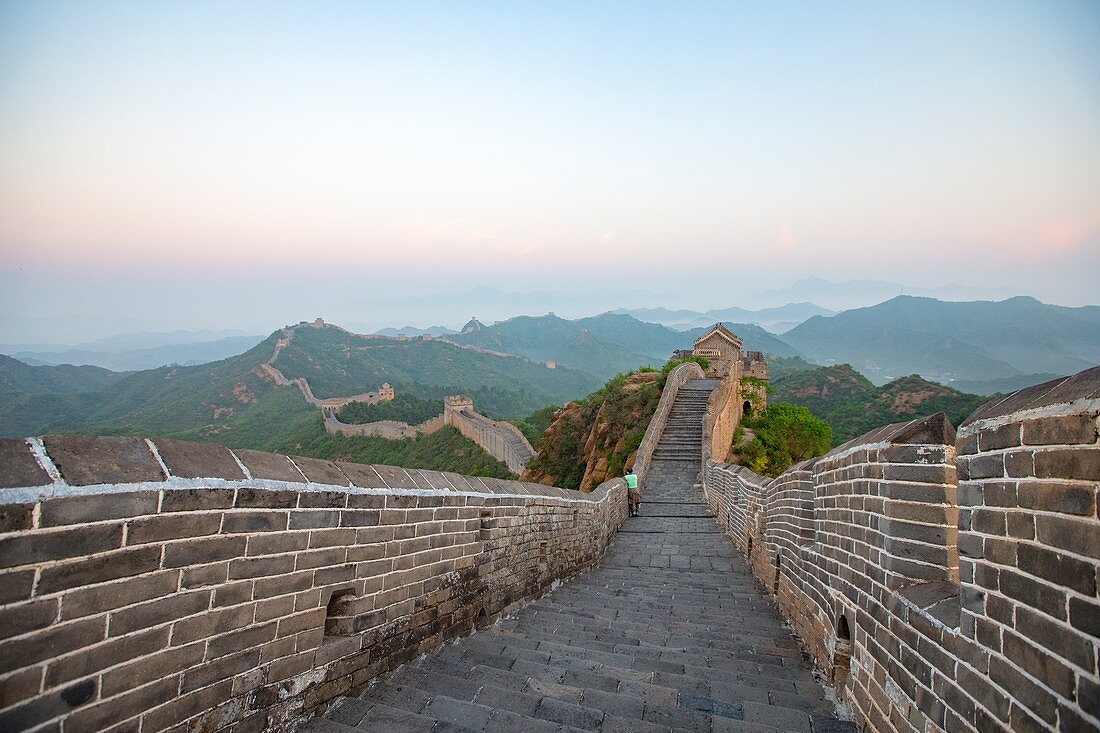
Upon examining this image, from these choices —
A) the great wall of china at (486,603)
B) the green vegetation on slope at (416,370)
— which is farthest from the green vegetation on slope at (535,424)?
the great wall of china at (486,603)

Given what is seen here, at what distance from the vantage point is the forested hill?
3788 centimetres

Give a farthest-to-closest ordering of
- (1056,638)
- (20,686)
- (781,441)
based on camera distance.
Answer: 1. (781,441)
2. (20,686)
3. (1056,638)

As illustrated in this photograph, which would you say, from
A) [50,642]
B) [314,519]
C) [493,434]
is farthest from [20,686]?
[493,434]

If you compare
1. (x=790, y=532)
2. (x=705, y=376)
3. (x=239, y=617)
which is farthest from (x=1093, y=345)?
(x=239, y=617)

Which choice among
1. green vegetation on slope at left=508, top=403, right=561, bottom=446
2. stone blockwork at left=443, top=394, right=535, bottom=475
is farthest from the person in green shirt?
green vegetation on slope at left=508, top=403, right=561, bottom=446

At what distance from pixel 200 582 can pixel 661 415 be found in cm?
1836

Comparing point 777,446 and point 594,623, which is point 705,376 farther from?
point 594,623

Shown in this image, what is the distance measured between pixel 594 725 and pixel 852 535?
1.90m

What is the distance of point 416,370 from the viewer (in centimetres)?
11231

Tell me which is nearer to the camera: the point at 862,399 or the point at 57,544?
the point at 57,544

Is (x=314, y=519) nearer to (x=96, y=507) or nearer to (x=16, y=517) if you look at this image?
Result: (x=96, y=507)

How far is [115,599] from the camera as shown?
6.82ft

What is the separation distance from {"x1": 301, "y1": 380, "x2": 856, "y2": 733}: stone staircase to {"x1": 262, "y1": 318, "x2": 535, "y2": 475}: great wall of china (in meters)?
19.8

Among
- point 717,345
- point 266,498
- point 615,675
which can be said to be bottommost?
point 615,675
